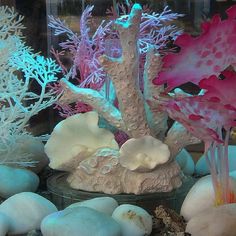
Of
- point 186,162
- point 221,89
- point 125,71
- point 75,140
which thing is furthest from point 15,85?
point 221,89

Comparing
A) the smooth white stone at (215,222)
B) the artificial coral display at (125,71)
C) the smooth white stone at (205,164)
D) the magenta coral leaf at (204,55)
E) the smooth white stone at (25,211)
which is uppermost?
the magenta coral leaf at (204,55)

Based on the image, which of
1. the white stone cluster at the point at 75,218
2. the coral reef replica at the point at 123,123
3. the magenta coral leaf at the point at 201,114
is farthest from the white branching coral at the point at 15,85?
the magenta coral leaf at the point at 201,114

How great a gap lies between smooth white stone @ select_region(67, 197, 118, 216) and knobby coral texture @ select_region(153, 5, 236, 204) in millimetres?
215

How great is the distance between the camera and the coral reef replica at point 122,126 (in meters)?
1.01

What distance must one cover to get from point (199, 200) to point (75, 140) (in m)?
0.31

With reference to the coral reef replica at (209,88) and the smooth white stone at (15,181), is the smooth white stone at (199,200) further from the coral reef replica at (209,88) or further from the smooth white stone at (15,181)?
the smooth white stone at (15,181)

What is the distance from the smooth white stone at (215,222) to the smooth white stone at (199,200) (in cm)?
8

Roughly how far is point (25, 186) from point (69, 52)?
371 mm

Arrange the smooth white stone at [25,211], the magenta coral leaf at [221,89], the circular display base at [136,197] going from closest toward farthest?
the magenta coral leaf at [221,89] < the smooth white stone at [25,211] < the circular display base at [136,197]

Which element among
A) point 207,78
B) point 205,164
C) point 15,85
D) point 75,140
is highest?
point 207,78

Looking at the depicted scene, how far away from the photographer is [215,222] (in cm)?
82

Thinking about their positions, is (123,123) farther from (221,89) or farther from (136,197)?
(221,89)

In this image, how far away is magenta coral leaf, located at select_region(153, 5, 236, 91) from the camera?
0.81 m

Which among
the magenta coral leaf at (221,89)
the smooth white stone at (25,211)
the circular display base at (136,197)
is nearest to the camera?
the magenta coral leaf at (221,89)
